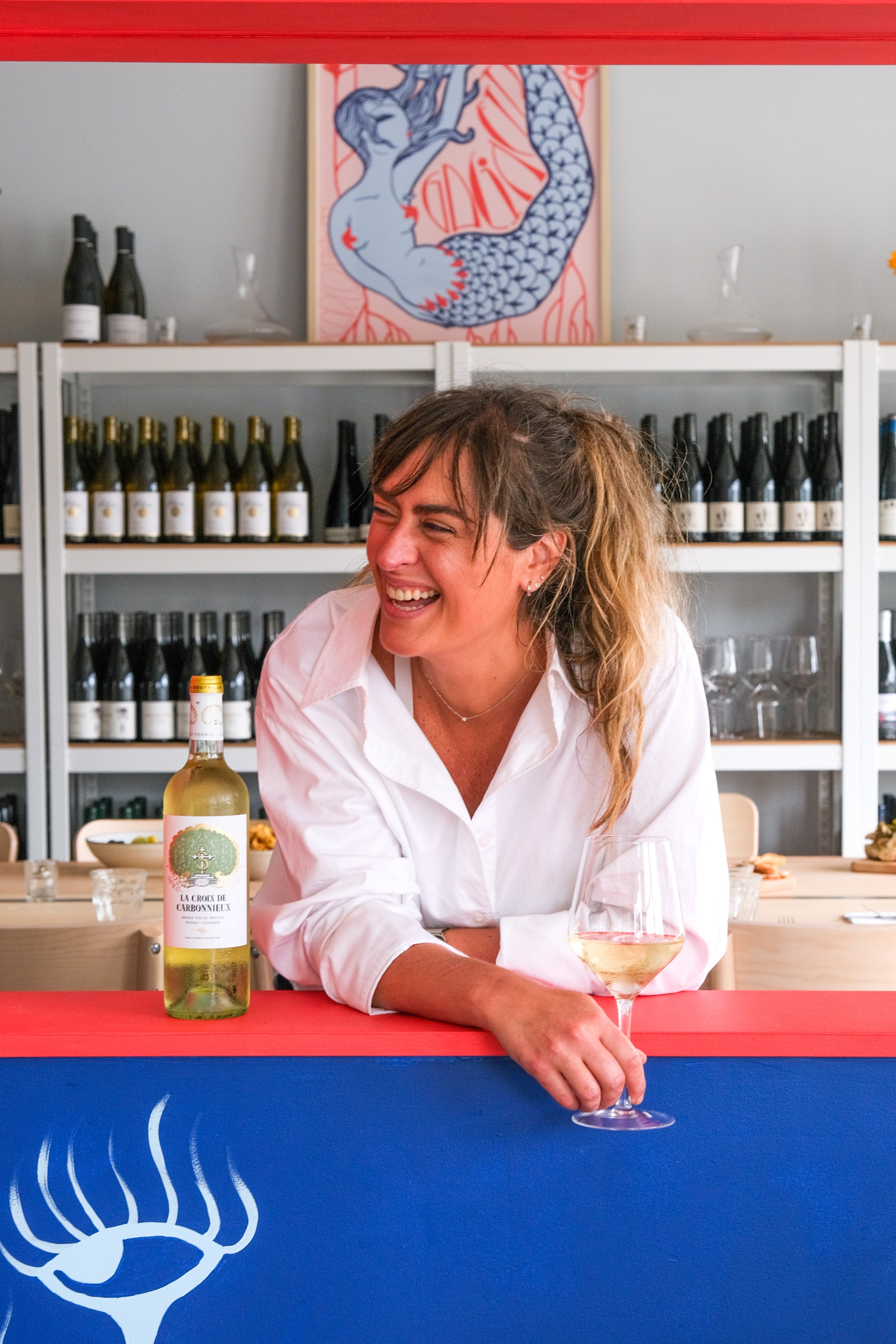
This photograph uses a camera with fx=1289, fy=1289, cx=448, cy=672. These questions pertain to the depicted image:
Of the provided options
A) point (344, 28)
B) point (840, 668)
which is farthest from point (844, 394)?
point (344, 28)

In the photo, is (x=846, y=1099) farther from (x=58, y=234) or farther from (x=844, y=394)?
(x=58, y=234)

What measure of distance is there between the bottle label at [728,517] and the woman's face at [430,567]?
6.88ft

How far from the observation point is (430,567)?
1.07m

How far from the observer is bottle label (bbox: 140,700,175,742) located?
3090 mm

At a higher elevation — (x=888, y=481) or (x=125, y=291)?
(x=125, y=291)

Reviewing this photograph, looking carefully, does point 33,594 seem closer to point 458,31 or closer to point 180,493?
point 180,493

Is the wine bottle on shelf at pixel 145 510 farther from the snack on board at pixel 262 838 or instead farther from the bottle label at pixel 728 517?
the bottle label at pixel 728 517

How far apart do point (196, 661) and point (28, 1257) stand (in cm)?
252

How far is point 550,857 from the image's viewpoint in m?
1.10

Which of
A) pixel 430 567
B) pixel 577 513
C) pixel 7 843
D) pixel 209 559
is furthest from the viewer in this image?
pixel 209 559

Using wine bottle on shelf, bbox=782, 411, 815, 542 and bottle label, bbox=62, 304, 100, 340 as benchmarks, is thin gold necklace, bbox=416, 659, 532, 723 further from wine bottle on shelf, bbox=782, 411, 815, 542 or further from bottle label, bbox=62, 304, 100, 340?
bottle label, bbox=62, 304, 100, 340

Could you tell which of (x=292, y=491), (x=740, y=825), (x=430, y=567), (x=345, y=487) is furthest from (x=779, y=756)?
(x=430, y=567)

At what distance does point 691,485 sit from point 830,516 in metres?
0.36

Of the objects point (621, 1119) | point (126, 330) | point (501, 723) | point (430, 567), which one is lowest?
point (621, 1119)
